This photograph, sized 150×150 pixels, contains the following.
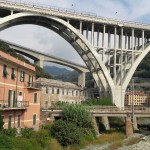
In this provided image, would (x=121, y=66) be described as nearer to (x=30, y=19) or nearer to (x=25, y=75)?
(x=30, y=19)

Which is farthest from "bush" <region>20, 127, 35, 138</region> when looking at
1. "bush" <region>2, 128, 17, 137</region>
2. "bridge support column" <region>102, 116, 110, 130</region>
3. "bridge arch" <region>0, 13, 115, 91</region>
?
"bridge arch" <region>0, 13, 115, 91</region>

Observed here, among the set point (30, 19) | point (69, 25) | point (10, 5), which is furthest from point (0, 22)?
point (69, 25)

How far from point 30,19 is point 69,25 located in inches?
280

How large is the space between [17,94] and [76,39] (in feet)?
92.5

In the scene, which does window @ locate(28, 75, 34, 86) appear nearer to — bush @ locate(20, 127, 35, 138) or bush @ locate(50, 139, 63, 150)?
bush @ locate(50, 139, 63, 150)

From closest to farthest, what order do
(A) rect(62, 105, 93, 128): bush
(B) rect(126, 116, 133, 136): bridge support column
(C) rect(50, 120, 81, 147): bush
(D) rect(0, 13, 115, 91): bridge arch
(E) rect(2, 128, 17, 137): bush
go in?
(E) rect(2, 128, 17, 137): bush
(C) rect(50, 120, 81, 147): bush
(A) rect(62, 105, 93, 128): bush
(B) rect(126, 116, 133, 136): bridge support column
(D) rect(0, 13, 115, 91): bridge arch

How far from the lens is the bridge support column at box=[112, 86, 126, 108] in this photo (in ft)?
221

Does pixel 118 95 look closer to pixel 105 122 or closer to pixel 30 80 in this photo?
pixel 105 122

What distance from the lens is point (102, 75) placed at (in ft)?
223

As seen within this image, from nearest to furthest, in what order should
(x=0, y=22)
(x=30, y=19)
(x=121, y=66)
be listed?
1. (x=0, y=22)
2. (x=30, y=19)
3. (x=121, y=66)

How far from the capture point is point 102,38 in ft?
216

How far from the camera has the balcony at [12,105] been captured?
114 ft

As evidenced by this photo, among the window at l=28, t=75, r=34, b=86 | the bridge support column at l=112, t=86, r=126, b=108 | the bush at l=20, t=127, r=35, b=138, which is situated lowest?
the bush at l=20, t=127, r=35, b=138

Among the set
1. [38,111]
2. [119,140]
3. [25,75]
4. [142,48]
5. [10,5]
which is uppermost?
[10,5]
